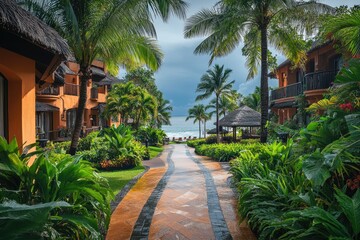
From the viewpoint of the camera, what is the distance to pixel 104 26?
10141mm

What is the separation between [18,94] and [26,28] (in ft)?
6.60

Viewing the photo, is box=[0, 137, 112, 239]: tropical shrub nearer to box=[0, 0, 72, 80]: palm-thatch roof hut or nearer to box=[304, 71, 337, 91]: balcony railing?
box=[0, 0, 72, 80]: palm-thatch roof hut

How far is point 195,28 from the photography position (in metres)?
14.8

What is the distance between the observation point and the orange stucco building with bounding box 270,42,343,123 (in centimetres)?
1532

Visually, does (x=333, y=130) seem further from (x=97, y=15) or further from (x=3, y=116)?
(x=97, y=15)

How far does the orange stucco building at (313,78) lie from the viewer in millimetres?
15320

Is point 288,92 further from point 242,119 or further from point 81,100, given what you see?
point 81,100

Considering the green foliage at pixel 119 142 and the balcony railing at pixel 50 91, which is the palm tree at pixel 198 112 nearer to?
the balcony railing at pixel 50 91

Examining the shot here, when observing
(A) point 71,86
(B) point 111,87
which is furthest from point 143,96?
(B) point 111,87

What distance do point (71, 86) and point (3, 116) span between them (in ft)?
58.8

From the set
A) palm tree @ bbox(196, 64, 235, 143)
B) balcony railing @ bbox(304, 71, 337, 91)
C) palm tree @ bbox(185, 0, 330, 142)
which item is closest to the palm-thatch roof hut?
palm tree @ bbox(185, 0, 330, 142)

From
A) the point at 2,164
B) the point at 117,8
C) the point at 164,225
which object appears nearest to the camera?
the point at 2,164

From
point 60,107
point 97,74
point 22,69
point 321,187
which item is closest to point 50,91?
point 60,107

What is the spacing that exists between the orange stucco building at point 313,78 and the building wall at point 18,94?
1013 centimetres
